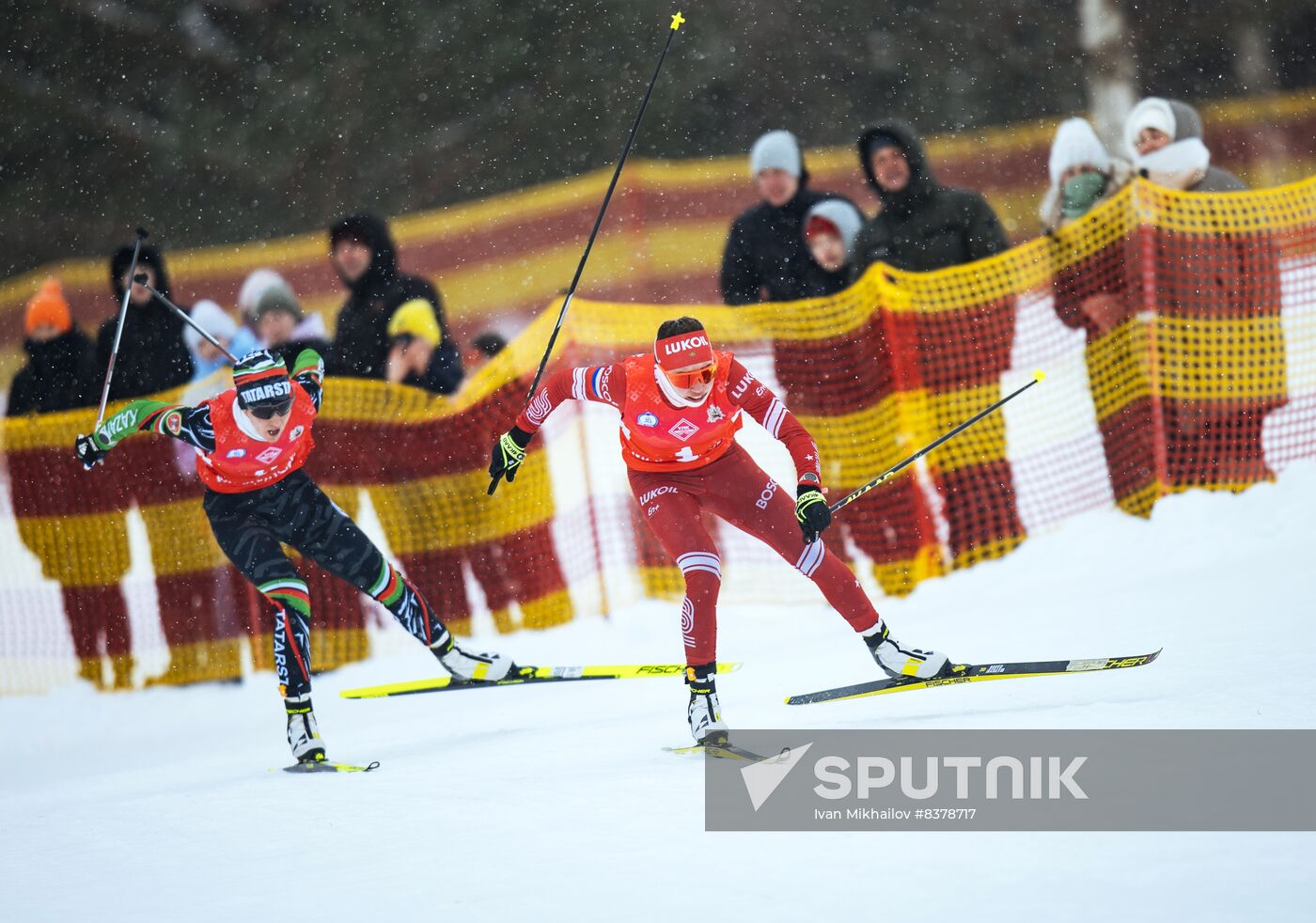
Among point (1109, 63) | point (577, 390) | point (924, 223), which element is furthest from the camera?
point (1109, 63)

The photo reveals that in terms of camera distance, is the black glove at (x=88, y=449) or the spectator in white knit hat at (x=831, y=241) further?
the spectator in white knit hat at (x=831, y=241)

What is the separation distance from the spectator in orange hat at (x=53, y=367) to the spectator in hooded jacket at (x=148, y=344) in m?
0.24

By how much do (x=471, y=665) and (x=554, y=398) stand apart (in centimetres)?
128

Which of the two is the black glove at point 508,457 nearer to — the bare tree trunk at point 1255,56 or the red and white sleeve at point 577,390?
the red and white sleeve at point 577,390

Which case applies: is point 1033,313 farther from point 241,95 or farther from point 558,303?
point 241,95

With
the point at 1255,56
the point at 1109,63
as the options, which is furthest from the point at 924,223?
the point at 1255,56

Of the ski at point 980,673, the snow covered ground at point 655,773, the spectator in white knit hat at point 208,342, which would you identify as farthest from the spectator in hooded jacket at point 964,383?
the spectator in white knit hat at point 208,342

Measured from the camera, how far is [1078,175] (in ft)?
25.3

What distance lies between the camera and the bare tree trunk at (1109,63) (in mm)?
18281

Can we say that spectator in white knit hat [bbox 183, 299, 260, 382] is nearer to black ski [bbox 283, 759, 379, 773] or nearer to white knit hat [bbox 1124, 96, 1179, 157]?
black ski [bbox 283, 759, 379, 773]

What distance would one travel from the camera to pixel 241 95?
76.4ft

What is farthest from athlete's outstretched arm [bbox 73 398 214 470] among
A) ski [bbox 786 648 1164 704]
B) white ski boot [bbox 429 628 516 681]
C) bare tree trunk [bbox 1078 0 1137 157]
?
bare tree trunk [bbox 1078 0 1137 157]

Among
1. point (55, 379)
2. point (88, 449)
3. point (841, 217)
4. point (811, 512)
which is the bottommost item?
point (811, 512)

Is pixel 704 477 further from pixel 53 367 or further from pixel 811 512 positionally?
pixel 53 367
